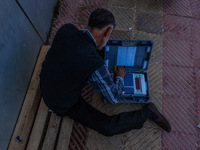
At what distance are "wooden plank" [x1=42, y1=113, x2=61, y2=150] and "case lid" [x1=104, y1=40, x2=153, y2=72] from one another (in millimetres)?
1233

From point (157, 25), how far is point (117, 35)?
0.99m

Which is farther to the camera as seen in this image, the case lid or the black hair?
the case lid

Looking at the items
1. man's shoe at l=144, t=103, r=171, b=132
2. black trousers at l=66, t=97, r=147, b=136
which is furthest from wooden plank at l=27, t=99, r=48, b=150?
man's shoe at l=144, t=103, r=171, b=132

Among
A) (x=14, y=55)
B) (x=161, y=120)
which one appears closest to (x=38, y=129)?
(x=14, y=55)

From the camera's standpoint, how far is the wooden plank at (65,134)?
87.9 inches

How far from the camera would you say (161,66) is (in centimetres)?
325

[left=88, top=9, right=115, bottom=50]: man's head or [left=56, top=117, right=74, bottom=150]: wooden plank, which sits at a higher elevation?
[left=88, top=9, right=115, bottom=50]: man's head

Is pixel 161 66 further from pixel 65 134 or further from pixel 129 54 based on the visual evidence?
pixel 65 134

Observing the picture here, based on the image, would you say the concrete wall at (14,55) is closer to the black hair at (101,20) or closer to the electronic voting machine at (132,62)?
the black hair at (101,20)

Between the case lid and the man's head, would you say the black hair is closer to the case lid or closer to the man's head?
the man's head

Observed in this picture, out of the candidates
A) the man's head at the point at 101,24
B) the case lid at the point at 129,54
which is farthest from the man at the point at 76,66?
the case lid at the point at 129,54

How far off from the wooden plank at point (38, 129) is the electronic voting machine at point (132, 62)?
127 centimetres

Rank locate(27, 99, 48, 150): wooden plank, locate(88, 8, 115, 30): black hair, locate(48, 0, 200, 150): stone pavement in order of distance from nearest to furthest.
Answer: locate(88, 8, 115, 30): black hair → locate(27, 99, 48, 150): wooden plank → locate(48, 0, 200, 150): stone pavement

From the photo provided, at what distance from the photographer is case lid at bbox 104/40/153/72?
8.34 ft
